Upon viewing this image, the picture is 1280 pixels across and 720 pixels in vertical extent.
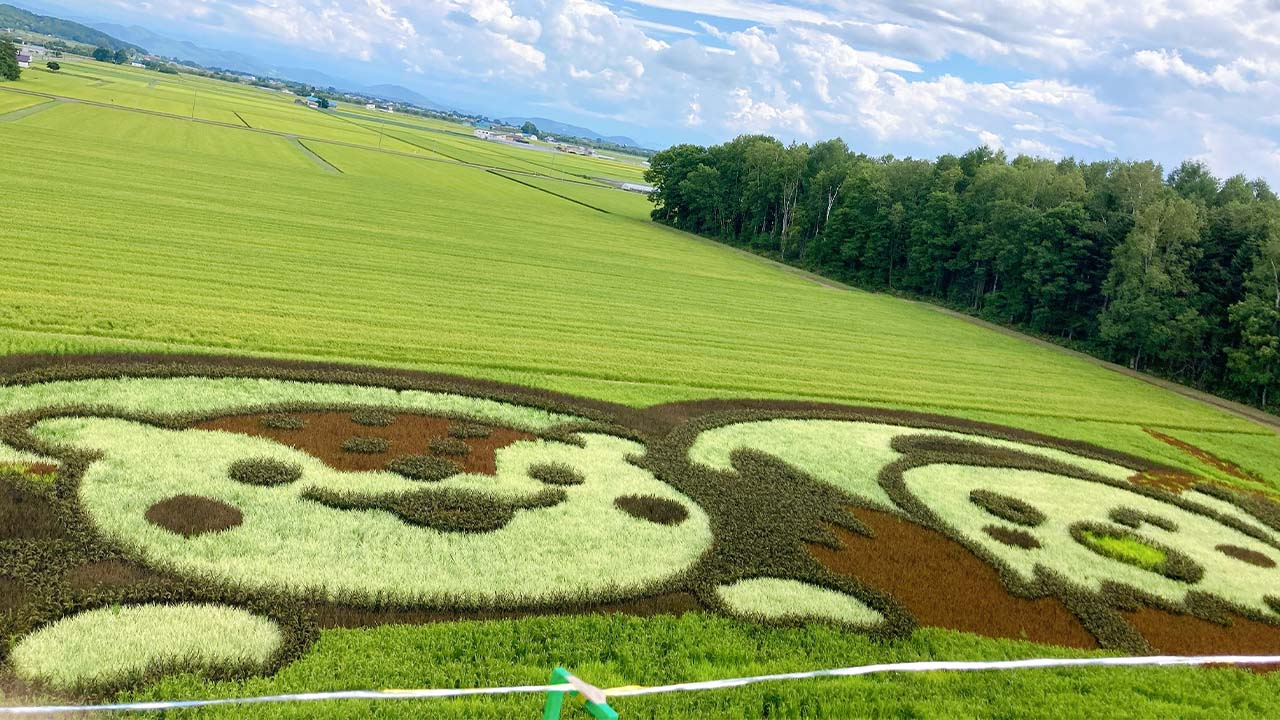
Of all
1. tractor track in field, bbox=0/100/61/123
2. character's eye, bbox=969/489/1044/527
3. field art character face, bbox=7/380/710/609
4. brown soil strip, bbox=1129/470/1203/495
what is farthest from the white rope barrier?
tractor track in field, bbox=0/100/61/123

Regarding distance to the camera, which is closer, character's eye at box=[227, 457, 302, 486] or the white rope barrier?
the white rope barrier

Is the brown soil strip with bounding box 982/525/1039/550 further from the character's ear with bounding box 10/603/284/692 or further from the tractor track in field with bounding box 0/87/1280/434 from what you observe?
the tractor track in field with bounding box 0/87/1280/434

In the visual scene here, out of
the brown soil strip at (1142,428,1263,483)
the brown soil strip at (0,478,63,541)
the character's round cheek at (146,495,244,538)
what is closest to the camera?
the brown soil strip at (0,478,63,541)

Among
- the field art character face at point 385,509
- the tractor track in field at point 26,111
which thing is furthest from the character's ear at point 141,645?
the tractor track in field at point 26,111

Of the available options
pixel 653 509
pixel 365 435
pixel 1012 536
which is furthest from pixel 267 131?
pixel 1012 536

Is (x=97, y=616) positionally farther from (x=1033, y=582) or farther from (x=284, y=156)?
(x=284, y=156)

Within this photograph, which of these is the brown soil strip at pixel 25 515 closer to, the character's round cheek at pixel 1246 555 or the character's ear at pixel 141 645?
the character's ear at pixel 141 645
